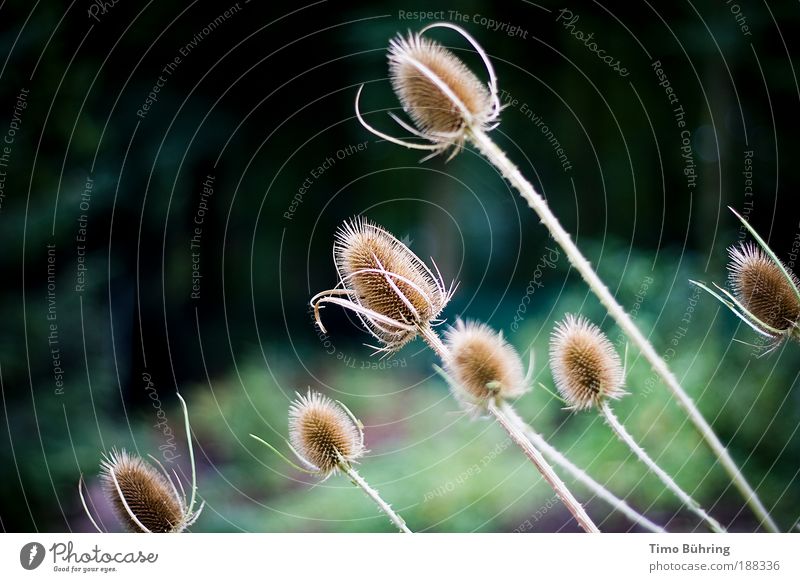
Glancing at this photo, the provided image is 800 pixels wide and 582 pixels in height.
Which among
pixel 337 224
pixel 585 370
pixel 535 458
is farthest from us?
pixel 337 224

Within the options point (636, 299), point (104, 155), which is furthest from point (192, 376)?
point (636, 299)

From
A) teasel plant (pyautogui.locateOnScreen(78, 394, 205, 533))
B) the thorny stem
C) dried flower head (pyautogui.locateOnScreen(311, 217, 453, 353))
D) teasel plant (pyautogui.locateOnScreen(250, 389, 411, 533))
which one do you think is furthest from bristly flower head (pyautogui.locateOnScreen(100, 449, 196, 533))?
the thorny stem

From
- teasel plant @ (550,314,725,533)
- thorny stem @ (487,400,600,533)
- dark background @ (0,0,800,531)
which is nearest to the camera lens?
thorny stem @ (487,400,600,533)

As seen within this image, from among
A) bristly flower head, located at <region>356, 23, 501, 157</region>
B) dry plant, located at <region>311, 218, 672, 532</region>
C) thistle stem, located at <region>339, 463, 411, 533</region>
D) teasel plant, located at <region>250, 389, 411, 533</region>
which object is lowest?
thistle stem, located at <region>339, 463, 411, 533</region>

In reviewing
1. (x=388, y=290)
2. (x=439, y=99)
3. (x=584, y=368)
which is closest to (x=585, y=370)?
(x=584, y=368)

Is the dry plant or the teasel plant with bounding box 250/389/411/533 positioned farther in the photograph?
the teasel plant with bounding box 250/389/411/533

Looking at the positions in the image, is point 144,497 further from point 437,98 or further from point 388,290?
point 437,98

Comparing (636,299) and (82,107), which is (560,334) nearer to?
(636,299)

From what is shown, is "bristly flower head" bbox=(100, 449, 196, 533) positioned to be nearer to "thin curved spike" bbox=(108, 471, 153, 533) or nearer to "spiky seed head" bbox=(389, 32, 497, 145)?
"thin curved spike" bbox=(108, 471, 153, 533)
